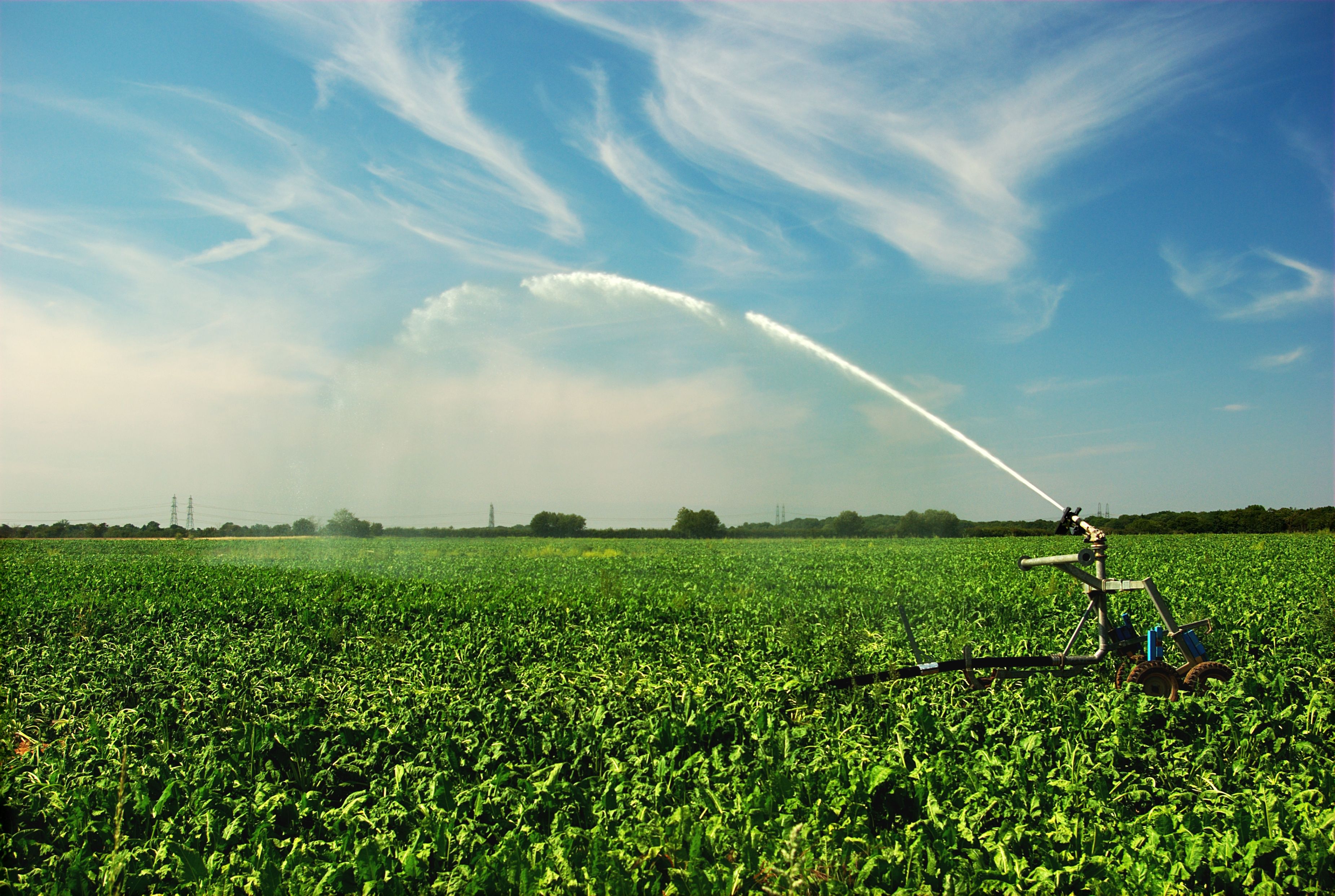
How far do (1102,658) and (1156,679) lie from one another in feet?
1.63

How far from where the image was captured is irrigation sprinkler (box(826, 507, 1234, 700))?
6.77 metres

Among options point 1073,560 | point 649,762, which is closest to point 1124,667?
point 1073,560

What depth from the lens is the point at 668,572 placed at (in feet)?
69.9

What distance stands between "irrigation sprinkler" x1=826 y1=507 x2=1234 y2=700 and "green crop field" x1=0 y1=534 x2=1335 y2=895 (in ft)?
0.70

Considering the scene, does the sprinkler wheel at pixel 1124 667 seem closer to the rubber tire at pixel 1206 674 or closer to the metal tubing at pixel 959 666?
the metal tubing at pixel 959 666

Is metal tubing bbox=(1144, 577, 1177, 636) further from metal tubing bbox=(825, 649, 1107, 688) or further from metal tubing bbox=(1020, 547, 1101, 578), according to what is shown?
metal tubing bbox=(825, 649, 1107, 688)

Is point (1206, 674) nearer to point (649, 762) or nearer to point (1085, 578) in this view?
point (1085, 578)

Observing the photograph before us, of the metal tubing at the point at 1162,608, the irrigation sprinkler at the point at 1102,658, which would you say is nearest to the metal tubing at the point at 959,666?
the irrigation sprinkler at the point at 1102,658

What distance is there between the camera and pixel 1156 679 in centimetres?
678

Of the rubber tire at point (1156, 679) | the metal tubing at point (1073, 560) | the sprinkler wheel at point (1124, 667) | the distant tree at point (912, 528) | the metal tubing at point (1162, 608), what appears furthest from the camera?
the distant tree at point (912, 528)

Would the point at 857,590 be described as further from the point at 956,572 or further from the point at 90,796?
the point at 90,796

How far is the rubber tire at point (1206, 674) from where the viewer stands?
6852 millimetres

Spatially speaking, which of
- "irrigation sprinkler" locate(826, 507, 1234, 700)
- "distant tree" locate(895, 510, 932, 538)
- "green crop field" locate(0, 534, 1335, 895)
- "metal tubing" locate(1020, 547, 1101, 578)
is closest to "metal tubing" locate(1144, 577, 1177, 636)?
"irrigation sprinkler" locate(826, 507, 1234, 700)

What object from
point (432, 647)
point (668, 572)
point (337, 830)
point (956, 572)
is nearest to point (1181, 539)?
point (956, 572)
